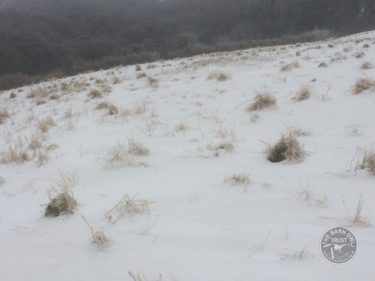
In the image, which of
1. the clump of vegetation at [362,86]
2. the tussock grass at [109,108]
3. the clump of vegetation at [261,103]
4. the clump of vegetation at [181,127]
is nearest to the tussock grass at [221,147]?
the clump of vegetation at [181,127]

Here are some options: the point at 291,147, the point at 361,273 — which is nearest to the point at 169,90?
the point at 291,147

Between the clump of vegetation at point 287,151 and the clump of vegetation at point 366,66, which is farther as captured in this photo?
the clump of vegetation at point 366,66

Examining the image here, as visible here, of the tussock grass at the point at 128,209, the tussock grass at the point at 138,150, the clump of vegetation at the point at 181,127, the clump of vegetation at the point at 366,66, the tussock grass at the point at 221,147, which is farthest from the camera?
the clump of vegetation at the point at 366,66

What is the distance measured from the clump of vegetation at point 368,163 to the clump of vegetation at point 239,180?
80cm

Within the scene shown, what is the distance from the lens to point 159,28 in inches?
2977

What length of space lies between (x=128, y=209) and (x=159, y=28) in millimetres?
77021

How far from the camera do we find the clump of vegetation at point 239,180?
265cm

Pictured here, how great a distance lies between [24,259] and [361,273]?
174cm

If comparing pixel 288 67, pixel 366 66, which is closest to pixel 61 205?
pixel 366 66

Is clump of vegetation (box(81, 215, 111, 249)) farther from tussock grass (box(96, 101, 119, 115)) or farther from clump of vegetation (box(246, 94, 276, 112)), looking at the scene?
tussock grass (box(96, 101, 119, 115))

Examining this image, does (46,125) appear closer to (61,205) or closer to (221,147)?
(221,147)

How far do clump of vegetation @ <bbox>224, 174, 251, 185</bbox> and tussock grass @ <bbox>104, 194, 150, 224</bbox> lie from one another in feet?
2.02

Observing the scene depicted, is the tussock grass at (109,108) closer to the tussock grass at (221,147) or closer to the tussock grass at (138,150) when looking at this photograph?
the tussock grass at (138,150)

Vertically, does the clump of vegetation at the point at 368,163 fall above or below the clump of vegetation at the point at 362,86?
below
